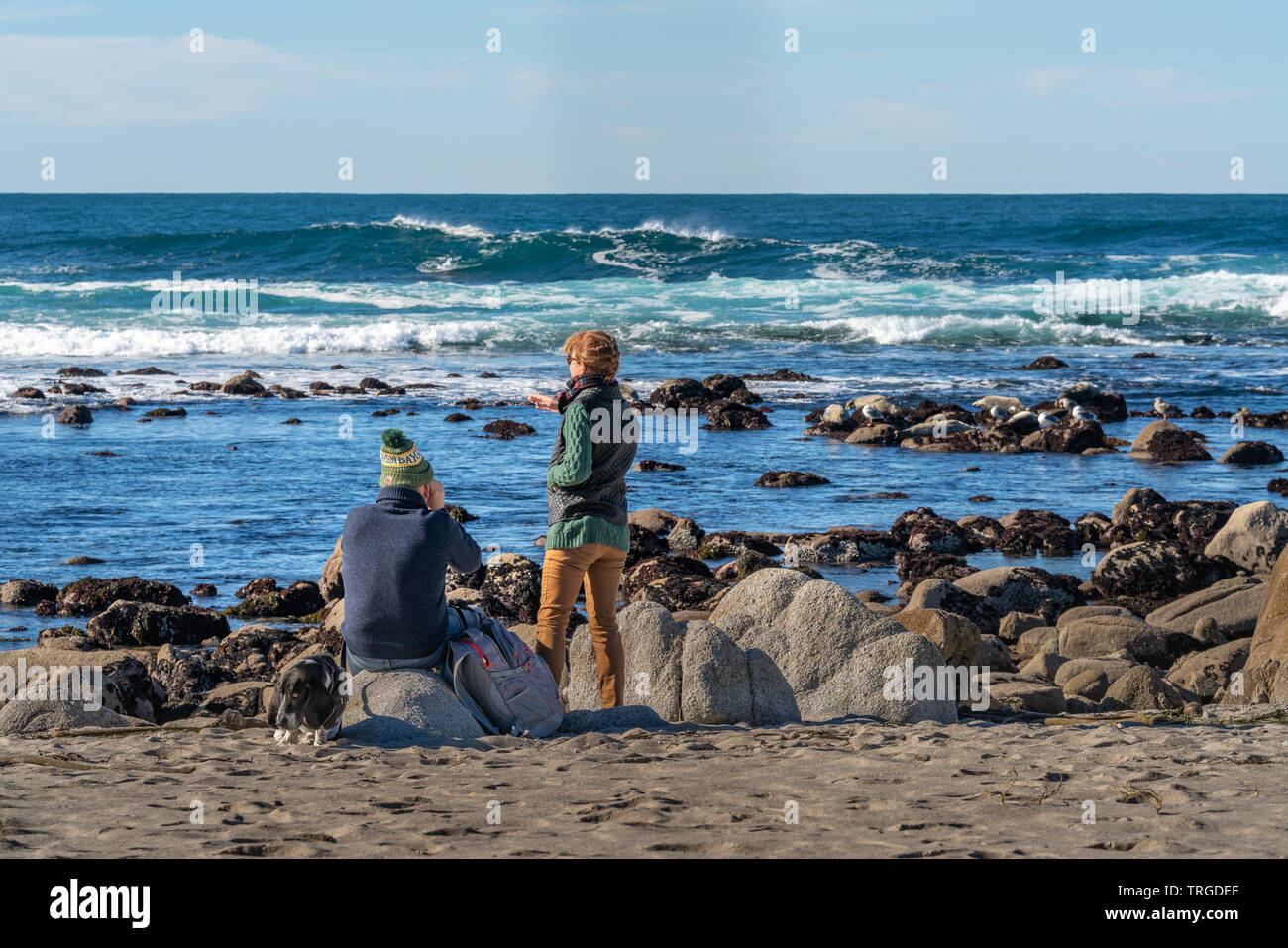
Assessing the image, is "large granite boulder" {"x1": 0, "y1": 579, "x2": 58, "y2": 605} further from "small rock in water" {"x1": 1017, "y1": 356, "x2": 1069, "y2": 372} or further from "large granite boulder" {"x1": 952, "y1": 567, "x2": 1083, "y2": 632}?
"small rock in water" {"x1": 1017, "y1": 356, "x2": 1069, "y2": 372}

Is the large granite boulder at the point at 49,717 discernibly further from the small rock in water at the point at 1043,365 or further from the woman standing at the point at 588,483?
the small rock in water at the point at 1043,365

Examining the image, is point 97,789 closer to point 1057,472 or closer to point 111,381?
point 1057,472

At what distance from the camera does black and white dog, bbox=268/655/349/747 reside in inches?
211

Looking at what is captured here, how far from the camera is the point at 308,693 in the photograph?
542 centimetres

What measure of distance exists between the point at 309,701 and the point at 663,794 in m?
1.60

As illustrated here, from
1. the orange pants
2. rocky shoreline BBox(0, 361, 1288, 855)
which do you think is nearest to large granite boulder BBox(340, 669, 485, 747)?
rocky shoreline BBox(0, 361, 1288, 855)

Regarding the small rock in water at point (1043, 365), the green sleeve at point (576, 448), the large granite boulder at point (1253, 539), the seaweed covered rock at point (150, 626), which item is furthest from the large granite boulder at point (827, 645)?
the small rock in water at point (1043, 365)

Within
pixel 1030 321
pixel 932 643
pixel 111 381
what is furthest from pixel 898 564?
pixel 1030 321

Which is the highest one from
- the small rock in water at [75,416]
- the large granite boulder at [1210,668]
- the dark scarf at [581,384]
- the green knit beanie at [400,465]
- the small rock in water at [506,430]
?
the dark scarf at [581,384]

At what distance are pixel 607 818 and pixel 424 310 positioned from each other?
3277 cm

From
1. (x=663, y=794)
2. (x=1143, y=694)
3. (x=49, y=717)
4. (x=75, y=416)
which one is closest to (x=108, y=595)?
(x=49, y=717)

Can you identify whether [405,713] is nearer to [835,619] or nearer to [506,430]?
[835,619]

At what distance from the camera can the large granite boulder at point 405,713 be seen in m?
5.61

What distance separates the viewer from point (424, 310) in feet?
119
